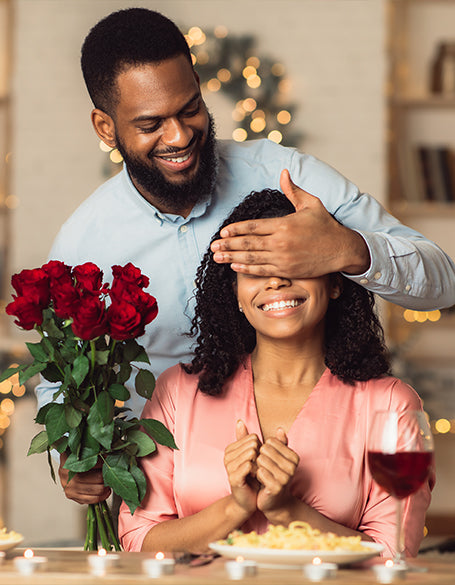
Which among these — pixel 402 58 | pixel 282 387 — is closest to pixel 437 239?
pixel 402 58

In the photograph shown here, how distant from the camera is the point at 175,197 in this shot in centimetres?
195

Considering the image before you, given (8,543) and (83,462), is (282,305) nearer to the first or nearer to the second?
(83,462)

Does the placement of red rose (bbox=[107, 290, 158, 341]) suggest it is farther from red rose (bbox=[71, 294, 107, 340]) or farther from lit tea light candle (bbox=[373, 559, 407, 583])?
lit tea light candle (bbox=[373, 559, 407, 583])

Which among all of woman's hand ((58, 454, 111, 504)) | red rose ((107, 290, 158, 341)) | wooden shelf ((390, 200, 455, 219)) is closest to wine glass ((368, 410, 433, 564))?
red rose ((107, 290, 158, 341))

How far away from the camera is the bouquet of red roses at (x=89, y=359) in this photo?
1.39 m

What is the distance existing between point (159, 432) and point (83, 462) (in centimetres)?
15

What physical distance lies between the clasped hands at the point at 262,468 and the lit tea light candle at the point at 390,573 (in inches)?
11.8

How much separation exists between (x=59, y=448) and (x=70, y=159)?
10.2 ft

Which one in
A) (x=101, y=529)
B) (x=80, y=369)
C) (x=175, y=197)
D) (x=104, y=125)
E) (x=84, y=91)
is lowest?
(x=101, y=529)

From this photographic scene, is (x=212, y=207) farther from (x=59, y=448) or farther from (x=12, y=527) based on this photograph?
(x=12, y=527)

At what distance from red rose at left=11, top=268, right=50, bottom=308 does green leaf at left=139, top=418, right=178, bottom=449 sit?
0.28 m

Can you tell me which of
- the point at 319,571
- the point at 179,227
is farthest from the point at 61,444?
the point at 179,227

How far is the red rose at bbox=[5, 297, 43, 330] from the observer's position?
1415 millimetres

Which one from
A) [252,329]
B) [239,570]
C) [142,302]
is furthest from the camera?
[252,329]
